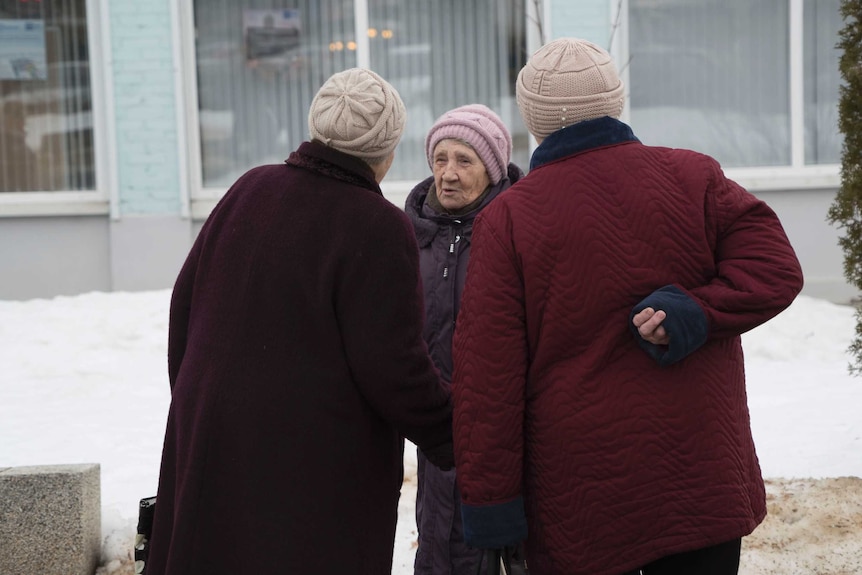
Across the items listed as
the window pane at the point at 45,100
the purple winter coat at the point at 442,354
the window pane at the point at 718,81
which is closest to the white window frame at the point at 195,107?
the window pane at the point at 45,100

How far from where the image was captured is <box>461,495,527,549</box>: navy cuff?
7.37ft

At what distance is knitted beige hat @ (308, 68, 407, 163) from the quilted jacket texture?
1.12ft

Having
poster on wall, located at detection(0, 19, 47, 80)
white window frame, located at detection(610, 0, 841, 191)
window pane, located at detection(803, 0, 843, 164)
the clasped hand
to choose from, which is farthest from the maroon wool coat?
window pane, located at detection(803, 0, 843, 164)

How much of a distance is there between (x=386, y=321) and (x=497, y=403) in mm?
302

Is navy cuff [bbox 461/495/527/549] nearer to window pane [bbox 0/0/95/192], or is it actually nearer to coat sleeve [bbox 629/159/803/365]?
coat sleeve [bbox 629/159/803/365]

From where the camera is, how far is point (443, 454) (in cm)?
252

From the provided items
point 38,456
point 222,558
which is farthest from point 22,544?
point 222,558

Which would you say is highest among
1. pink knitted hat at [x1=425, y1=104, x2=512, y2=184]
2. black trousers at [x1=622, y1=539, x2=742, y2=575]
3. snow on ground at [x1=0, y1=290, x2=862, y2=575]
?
pink knitted hat at [x1=425, y1=104, x2=512, y2=184]

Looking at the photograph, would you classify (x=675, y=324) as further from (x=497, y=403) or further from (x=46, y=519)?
(x=46, y=519)

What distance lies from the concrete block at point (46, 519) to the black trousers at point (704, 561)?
2496 mm

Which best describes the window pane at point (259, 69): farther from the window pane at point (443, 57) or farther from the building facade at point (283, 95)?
the window pane at point (443, 57)

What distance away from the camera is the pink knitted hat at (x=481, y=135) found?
341cm

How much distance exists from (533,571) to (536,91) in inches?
42.3

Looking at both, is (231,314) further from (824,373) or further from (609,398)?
(824,373)
